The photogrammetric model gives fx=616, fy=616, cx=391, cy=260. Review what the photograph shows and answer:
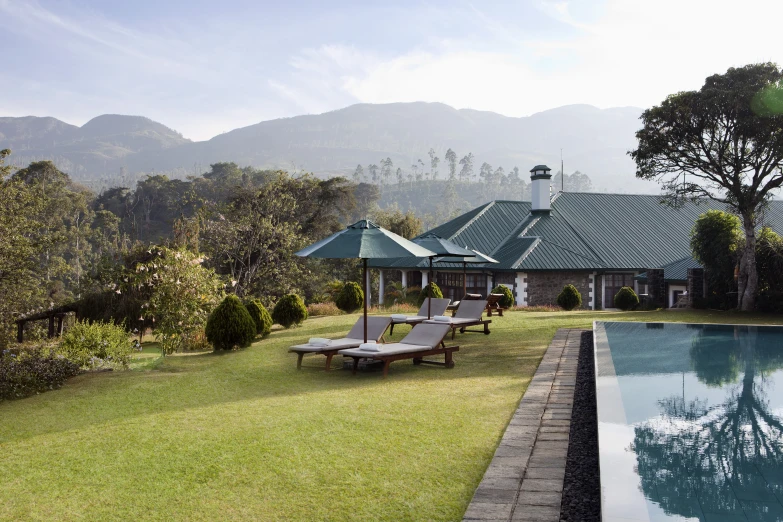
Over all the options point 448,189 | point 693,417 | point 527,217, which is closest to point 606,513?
point 693,417

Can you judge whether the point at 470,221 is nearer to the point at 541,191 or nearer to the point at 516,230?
the point at 516,230

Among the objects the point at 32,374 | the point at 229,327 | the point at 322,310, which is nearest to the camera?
the point at 32,374

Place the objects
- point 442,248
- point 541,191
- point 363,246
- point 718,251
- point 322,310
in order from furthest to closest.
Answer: point 541,191, point 322,310, point 718,251, point 442,248, point 363,246

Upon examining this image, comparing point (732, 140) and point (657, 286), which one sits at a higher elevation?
point (732, 140)

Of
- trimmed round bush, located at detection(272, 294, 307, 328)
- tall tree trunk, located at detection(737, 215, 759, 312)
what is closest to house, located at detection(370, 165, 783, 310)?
tall tree trunk, located at detection(737, 215, 759, 312)

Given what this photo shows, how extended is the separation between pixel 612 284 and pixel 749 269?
8.95 metres

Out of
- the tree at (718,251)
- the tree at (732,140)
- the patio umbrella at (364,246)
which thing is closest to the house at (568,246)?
the tree at (718,251)

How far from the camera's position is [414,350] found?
927cm

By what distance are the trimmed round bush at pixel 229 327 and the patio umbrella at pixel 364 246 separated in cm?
245

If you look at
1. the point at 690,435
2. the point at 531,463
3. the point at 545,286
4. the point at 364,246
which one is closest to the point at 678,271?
the point at 545,286

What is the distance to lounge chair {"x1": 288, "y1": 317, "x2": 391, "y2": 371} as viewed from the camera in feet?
30.8

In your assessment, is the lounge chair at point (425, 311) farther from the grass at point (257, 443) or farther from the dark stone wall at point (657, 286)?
the dark stone wall at point (657, 286)

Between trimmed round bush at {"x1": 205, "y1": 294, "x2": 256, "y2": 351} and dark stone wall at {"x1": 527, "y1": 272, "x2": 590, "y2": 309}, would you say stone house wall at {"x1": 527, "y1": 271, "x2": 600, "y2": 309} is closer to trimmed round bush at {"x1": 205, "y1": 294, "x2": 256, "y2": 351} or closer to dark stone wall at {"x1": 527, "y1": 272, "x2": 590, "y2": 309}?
dark stone wall at {"x1": 527, "y1": 272, "x2": 590, "y2": 309}

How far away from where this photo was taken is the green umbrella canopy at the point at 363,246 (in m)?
9.45
